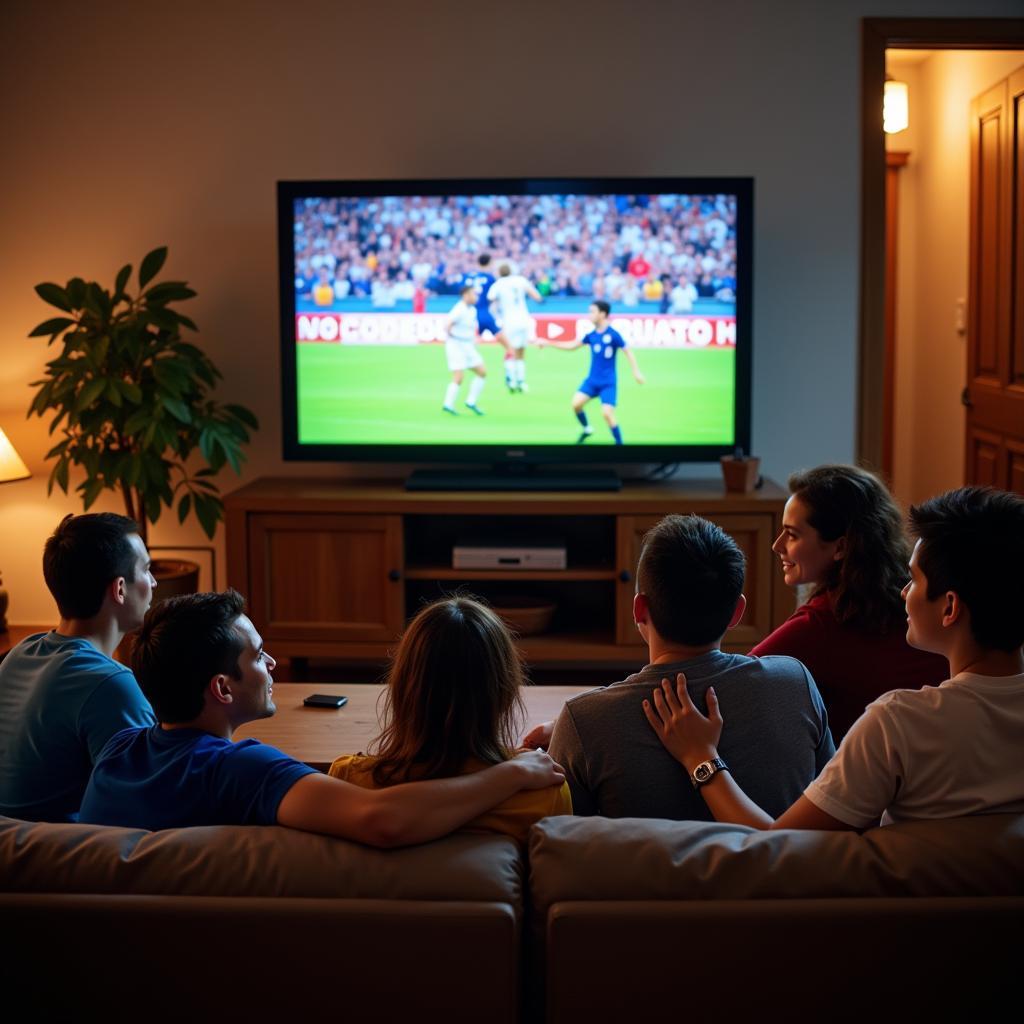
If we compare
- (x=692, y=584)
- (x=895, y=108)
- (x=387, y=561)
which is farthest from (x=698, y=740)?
(x=895, y=108)

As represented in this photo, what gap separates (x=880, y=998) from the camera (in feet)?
4.23

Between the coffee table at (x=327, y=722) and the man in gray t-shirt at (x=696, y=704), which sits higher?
the man in gray t-shirt at (x=696, y=704)

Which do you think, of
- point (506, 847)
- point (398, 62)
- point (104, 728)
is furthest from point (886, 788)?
point (398, 62)

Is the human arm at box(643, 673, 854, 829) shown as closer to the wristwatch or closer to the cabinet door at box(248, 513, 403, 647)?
the wristwatch

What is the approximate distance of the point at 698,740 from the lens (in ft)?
5.35

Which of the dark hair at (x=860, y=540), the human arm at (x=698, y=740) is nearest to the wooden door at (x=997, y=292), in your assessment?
the dark hair at (x=860, y=540)

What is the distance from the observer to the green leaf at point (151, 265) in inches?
168

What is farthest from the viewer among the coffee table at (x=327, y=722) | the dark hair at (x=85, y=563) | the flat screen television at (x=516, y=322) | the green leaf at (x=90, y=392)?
the flat screen television at (x=516, y=322)

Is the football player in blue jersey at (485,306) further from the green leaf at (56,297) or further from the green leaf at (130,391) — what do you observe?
the green leaf at (56,297)

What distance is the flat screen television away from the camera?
4293 millimetres

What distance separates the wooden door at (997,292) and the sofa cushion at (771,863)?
3660 millimetres

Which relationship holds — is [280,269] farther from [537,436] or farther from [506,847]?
[506,847]

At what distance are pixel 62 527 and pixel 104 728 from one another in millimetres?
420

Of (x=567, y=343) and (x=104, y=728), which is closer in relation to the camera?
(x=104, y=728)
